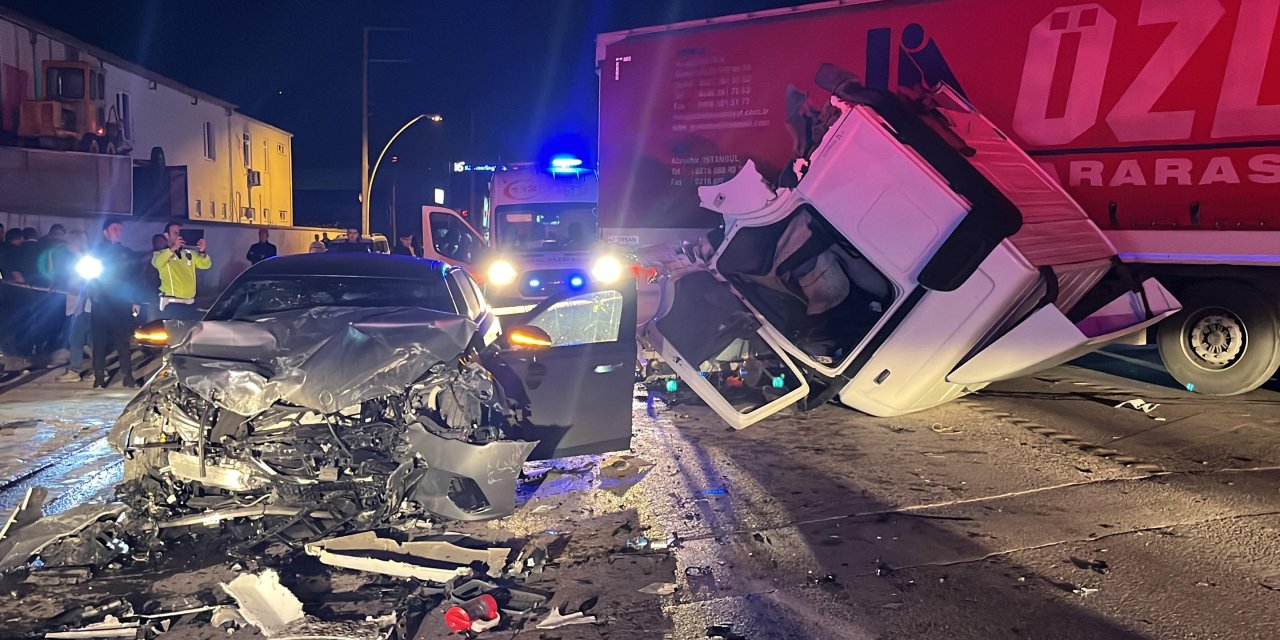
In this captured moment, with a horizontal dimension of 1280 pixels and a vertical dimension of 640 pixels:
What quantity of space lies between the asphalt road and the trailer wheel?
36 centimetres

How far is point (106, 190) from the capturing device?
2119 centimetres

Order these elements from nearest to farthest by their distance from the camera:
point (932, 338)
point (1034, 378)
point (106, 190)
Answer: point (932, 338) → point (1034, 378) → point (106, 190)

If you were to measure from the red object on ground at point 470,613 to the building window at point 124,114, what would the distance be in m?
27.0

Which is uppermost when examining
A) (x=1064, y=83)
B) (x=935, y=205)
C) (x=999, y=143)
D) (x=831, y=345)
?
(x=1064, y=83)

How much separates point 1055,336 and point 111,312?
8.94 m

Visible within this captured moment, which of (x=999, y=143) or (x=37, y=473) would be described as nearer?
(x=37, y=473)

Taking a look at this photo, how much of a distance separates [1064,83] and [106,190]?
20.1m

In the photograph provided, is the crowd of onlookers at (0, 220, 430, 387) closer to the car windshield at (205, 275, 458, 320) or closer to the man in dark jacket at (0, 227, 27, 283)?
the man in dark jacket at (0, 227, 27, 283)

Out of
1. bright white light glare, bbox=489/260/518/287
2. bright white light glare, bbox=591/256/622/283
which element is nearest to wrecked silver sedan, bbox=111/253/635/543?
bright white light glare, bbox=591/256/622/283

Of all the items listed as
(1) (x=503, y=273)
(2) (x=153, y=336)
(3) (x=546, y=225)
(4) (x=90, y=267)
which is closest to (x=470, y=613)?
(2) (x=153, y=336)

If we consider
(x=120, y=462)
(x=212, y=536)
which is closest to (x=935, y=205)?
(x=212, y=536)


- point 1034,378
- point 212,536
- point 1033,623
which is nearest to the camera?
point 1033,623

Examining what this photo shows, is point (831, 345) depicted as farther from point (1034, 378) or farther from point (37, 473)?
point (37, 473)

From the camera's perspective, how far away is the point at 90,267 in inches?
384
